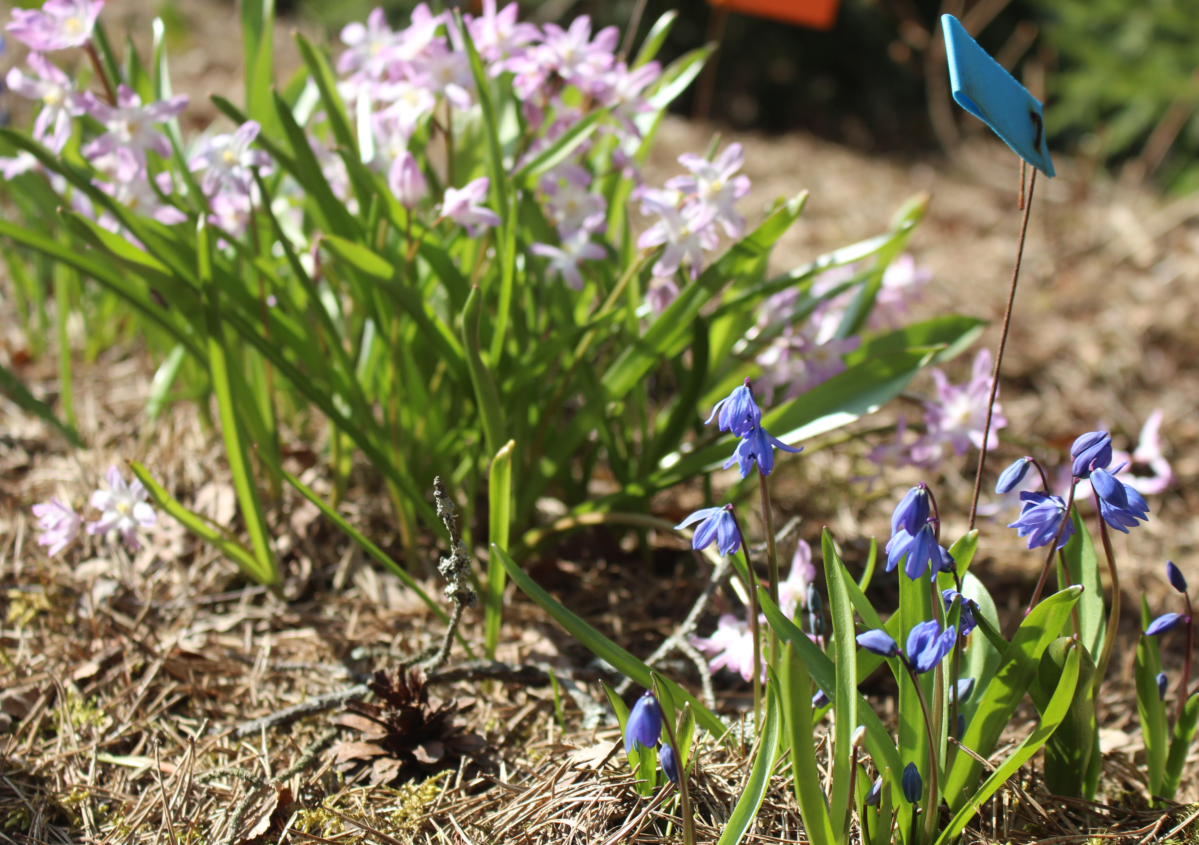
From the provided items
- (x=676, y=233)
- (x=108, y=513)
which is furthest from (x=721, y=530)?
(x=108, y=513)

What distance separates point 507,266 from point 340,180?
60cm

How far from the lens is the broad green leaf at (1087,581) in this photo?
1.19 m

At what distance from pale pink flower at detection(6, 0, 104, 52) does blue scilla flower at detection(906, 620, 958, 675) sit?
1.62 meters

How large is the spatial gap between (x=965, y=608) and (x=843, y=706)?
0.21 m

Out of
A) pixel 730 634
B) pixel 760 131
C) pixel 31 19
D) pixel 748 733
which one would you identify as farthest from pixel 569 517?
pixel 760 131

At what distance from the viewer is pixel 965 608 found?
3.46 ft

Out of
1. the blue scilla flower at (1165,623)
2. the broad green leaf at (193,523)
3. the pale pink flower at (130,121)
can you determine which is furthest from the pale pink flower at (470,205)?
the blue scilla flower at (1165,623)

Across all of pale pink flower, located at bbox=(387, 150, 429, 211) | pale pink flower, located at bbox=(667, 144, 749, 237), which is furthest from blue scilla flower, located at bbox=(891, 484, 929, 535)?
pale pink flower, located at bbox=(387, 150, 429, 211)

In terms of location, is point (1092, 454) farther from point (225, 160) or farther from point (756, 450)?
point (225, 160)

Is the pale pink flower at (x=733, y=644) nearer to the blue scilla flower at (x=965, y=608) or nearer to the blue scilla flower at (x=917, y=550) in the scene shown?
the blue scilla flower at (x=965, y=608)

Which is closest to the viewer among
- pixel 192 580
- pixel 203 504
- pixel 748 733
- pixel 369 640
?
pixel 748 733

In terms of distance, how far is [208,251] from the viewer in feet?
4.78

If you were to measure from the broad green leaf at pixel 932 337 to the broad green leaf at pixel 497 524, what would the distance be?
0.84 meters

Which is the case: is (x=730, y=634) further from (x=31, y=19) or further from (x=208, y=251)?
(x=31, y=19)
